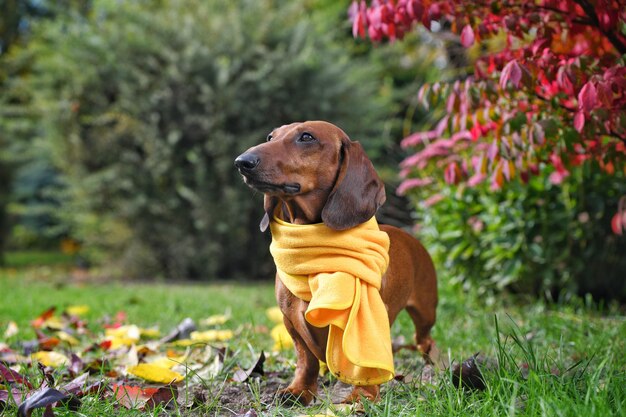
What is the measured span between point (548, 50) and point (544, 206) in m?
1.84

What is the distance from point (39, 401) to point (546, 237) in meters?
3.53

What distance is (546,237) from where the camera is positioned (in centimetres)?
434

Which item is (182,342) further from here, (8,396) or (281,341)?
(8,396)

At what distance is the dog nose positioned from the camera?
1939 millimetres

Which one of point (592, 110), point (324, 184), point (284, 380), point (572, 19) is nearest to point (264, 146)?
point (324, 184)

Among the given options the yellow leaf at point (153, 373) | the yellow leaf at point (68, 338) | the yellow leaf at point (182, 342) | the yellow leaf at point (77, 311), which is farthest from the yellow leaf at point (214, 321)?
the yellow leaf at point (153, 373)

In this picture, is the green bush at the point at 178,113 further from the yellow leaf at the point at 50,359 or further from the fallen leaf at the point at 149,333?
the yellow leaf at the point at 50,359

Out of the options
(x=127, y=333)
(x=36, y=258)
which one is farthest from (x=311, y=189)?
(x=36, y=258)

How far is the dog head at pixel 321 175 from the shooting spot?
2.02m

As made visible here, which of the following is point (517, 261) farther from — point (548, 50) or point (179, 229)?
point (179, 229)

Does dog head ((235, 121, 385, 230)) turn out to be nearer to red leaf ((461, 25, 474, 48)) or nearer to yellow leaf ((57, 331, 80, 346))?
red leaf ((461, 25, 474, 48))

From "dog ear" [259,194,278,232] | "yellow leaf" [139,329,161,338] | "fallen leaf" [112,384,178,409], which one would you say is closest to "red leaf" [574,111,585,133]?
"dog ear" [259,194,278,232]

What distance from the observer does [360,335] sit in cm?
204

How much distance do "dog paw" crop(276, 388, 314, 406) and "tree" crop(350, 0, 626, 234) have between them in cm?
144
